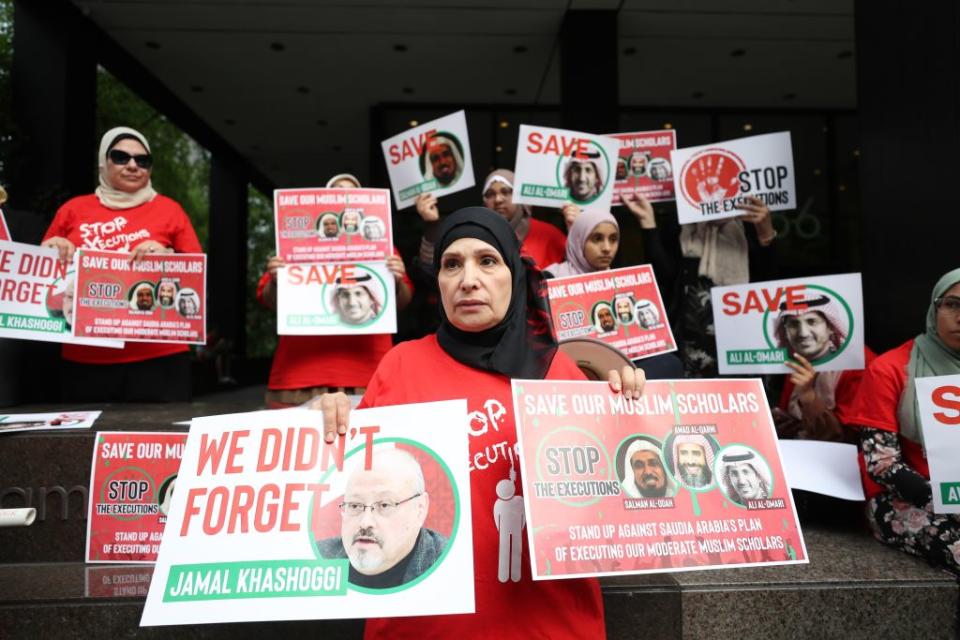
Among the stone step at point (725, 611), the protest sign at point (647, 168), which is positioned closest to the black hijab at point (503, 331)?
the stone step at point (725, 611)

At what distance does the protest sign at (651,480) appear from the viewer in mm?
1442

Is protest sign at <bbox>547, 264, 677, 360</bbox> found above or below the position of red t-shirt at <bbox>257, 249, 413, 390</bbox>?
above

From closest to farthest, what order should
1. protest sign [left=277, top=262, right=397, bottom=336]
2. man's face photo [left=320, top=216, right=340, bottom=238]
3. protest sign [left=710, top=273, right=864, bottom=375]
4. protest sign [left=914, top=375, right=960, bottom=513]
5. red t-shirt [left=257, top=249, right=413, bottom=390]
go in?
protest sign [left=914, top=375, right=960, bottom=513], protest sign [left=710, top=273, right=864, bottom=375], protest sign [left=277, top=262, right=397, bottom=336], red t-shirt [left=257, top=249, right=413, bottom=390], man's face photo [left=320, top=216, right=340, bottom=238]

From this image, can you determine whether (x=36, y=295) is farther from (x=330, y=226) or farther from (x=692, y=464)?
(x=692, y=464)

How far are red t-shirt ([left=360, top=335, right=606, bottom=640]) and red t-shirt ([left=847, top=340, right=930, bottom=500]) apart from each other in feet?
4.82

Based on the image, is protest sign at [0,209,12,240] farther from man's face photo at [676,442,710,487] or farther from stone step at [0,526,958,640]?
man's face photo at [676,442,710,487]

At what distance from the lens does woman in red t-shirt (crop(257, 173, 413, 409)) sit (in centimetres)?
332

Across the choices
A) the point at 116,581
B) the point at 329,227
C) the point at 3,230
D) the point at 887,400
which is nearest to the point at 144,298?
the point at 3,230

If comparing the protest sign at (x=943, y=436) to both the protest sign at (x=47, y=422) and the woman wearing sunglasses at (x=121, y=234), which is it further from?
the woman wearing sunglasses at (x=121, y=234)

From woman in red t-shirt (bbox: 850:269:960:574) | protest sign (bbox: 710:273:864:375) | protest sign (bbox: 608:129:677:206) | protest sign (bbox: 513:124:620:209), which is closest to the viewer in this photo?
woman in red t-shirt (bbox: 850:269:960:574)

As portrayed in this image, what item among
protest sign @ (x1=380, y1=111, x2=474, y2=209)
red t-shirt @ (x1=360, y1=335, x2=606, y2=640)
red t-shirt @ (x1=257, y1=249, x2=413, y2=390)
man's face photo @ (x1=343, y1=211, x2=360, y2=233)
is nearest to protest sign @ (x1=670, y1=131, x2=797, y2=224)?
protest sign @ (x1=380, y1=111, x2=474, y2=209)

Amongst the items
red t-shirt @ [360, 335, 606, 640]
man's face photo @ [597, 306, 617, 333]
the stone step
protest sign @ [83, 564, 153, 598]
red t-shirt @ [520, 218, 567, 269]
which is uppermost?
red t-shirt @ [520, 218, 567, 269]

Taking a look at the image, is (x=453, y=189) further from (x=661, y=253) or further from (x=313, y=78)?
(x=313, y=78)

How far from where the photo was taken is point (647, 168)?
421 centimetres
